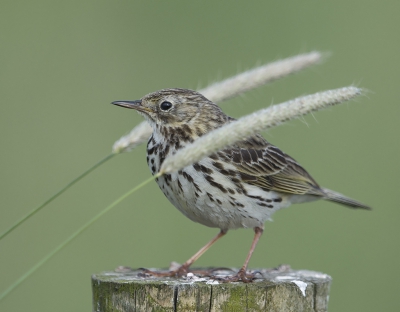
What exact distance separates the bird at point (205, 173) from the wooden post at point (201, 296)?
0.81 m

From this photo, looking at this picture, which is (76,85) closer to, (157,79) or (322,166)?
(157,79)

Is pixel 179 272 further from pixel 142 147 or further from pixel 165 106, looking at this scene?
pixel 142 147

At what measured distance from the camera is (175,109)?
7062 mm

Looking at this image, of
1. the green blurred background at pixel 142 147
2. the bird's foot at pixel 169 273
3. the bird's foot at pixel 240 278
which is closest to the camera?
the bird's foot at pixel 240 278

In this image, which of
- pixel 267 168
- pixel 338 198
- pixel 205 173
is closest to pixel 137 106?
pixel 205 173

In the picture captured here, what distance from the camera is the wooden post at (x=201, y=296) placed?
216 inches

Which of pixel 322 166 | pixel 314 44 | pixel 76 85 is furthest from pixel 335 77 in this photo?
pixel 76 85

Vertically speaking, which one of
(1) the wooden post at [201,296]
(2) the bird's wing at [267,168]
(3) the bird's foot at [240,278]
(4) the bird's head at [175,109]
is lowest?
(1) the wooden post at [201,296]

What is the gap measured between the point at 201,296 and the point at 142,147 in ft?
19.7

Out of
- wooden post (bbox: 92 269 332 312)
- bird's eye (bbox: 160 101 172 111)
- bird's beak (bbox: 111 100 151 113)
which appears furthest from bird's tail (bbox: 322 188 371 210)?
wooden post (bbox: 92 269 332 312)

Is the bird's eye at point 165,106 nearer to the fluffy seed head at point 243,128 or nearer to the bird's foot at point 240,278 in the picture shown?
the bird's foot at point 240,278

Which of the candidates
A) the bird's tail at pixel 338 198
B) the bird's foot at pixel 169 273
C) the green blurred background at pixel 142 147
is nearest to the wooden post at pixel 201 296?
the bird's foot at pixel 169 273

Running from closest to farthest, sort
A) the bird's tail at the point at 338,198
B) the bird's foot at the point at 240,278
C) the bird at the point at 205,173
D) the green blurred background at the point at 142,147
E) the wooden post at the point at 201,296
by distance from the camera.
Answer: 1. the wooden post at the point at 201,296
2. the bird's foot at the point at 240,278
3. the bird at the point at 205,173
4. the bird's tail at the point at 338,198
5. the green blurred background at the point at 142,147

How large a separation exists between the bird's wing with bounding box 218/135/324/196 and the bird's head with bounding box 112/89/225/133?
365 millimetres
